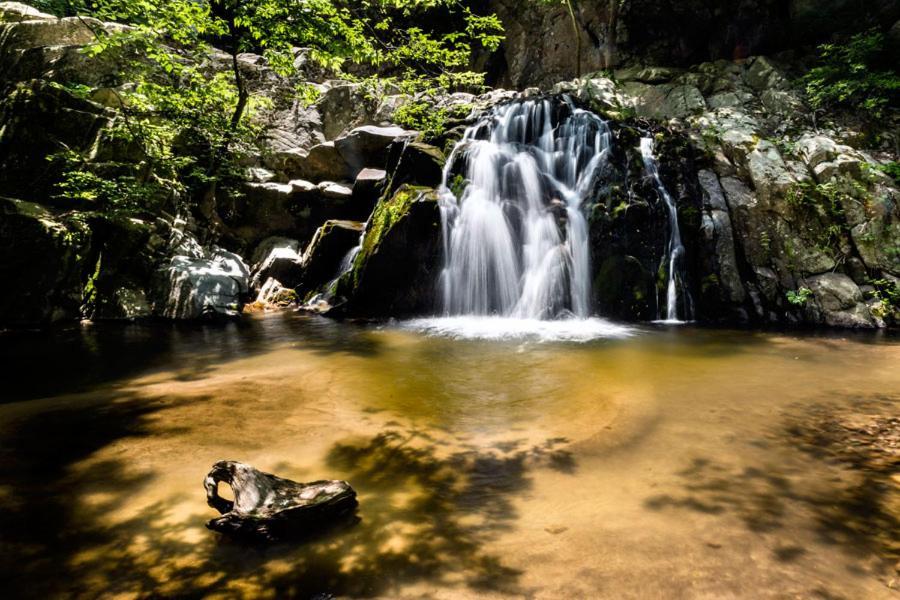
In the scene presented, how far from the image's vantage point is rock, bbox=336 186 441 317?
1002cm

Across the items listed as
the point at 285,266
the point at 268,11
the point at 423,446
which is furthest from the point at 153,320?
the point at 423,446

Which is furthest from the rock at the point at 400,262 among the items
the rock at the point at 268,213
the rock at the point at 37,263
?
the rock at the point at 37,263

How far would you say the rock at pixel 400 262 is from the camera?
10023mm

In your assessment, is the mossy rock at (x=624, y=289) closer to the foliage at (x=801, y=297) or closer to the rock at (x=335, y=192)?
the foliage at (x=801, y=297)

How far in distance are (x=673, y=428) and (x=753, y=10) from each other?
2050 centimetres

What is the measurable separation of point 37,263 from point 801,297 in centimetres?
1610

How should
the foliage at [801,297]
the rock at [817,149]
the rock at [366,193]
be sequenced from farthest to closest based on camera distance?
1. the rock at [366,193]
2. the rock at [817,149]
3. the foliage at [801,297]

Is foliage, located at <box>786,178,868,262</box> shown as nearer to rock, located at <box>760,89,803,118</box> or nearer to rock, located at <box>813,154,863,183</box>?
rock, located at <box>813,154,863,183</box>

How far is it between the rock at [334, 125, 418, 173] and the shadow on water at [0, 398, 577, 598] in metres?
12.8

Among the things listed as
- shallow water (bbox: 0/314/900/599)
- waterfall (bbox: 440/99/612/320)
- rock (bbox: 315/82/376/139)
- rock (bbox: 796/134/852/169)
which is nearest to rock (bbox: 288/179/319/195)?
rock (bbox: 315/82/376/139)

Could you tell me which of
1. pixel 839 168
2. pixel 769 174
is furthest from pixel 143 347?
pixel 839 168

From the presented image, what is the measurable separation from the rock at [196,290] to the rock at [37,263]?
1.64 metres

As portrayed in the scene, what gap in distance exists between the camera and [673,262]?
9.98m

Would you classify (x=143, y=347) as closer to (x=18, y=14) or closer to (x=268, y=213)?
(x=268, y=213)
